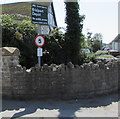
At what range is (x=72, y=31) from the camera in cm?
836

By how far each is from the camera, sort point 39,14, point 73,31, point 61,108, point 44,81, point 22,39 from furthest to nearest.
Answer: point 73,31 < point 22,39 < point 39,14 < point 44,81 < point 61,108

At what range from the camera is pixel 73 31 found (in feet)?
27.3

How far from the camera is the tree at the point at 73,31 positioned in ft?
27.2

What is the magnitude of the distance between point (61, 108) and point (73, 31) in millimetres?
4512

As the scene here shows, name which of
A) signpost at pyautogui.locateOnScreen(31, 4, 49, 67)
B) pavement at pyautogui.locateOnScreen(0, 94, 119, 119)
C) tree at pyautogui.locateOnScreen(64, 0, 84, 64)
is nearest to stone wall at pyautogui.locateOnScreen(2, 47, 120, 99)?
pavement at pyautogui.locateOnScreen(0, 94, 119, 119)

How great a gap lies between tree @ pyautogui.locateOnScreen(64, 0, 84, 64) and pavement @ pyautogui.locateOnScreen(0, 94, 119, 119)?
3.20m

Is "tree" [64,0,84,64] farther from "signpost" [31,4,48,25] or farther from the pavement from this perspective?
the pavement

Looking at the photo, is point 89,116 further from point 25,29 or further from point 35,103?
point 25,29

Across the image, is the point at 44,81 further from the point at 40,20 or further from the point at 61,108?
the point at 40,20

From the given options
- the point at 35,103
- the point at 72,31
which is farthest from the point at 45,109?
the point at 72,31

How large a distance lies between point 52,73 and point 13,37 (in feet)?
10.5

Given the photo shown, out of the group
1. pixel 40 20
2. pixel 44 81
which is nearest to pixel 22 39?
pixel 40 20

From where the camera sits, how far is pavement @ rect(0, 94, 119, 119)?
14.8ft

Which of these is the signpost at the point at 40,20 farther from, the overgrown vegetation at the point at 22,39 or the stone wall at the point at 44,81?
the overgrown vegetation at the point at 22,39
